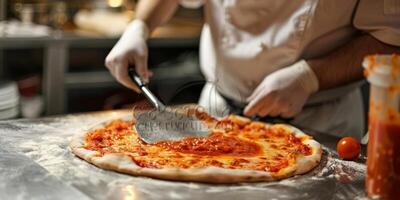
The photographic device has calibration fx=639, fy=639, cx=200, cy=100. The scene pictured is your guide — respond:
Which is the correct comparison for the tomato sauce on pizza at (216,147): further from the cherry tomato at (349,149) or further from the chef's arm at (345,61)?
the chef's arm at (345,61)

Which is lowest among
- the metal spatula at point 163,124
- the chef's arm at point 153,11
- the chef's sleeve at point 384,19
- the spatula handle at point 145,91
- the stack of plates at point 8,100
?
the stack of plates at point 8,100

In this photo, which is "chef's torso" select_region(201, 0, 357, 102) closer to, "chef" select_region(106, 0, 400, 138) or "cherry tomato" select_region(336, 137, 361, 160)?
"chef" select_region(106, 0, 400, 138)

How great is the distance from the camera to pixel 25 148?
1.51m

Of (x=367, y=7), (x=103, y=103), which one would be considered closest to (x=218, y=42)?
(x=367, y=7)

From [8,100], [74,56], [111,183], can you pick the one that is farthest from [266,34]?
[74,56]

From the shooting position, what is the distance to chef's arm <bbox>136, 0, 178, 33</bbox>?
2139 millimetres

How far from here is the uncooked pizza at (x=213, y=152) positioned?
1.34 m

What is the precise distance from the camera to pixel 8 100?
291 centimetres

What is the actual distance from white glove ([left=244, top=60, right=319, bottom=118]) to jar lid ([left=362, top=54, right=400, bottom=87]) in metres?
0.62

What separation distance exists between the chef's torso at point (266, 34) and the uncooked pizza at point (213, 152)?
208 millimetres

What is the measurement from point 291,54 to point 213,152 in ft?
1.69

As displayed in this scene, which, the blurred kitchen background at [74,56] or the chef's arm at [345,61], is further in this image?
the blurred kitchen background at [74,56]

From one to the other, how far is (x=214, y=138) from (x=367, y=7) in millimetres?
A: 593

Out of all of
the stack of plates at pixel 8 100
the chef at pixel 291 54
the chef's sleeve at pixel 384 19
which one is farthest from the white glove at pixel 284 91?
the stack of plates at pixel 8 100
